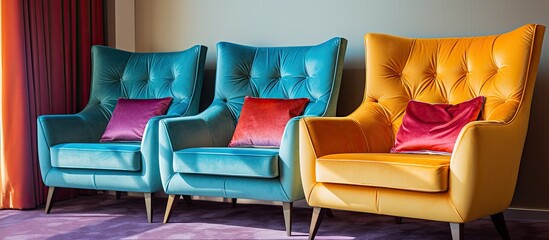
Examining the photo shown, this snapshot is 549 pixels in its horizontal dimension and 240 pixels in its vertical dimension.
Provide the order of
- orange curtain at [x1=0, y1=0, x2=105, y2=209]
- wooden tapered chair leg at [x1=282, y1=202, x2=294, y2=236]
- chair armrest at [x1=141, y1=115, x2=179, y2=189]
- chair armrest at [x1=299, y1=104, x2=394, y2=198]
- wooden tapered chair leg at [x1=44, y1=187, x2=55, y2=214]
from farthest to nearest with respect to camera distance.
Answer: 1. orange curtain at [x1=0, y1=0, x2=105, y2=209]
2. wooden tapered chair leg at [x1=44, y1=187, x2=55, y2=214]
3. chair armrest at [x1=141, y1=115, x2=179, y2=189]
4. wooden tapered chair leg at [x1=282, y1=202, x2=294, y2=236]
5. chair armrest at [x1=299, y1=104, x2=394, y2=198]

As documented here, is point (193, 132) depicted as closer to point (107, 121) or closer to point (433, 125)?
point (107, 121)

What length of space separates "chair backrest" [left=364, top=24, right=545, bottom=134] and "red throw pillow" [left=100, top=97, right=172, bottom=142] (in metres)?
1.26

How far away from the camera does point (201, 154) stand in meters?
3.39

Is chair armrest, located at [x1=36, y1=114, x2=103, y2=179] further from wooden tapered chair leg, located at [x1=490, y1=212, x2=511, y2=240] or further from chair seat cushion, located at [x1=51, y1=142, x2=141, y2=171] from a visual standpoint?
wooden tapered chair leg, located at [x1=490, y1=212, x2=511, y2=240]

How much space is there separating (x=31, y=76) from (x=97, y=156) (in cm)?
86

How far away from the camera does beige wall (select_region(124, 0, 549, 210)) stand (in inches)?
146

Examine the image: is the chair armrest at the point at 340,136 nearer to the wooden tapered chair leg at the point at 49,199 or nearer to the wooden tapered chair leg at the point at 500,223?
the wooden tapered chair leg at the point at 500,223

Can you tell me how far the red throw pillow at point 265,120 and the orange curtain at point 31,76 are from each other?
131 centimetres

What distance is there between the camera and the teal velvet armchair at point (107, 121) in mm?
3668

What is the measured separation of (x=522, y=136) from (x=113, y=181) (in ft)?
6.80

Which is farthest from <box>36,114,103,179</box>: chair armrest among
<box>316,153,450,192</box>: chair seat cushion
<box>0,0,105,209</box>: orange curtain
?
<box>316,153,450,192</box>: chair seat cushion

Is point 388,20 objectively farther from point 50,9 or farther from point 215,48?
point 50,9

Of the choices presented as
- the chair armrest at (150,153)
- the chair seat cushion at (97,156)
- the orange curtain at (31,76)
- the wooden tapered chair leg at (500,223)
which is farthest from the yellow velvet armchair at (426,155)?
the orange curtain at (31,76)

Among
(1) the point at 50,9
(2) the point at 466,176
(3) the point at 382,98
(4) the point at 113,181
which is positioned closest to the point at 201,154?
(4) the point at 113,181
